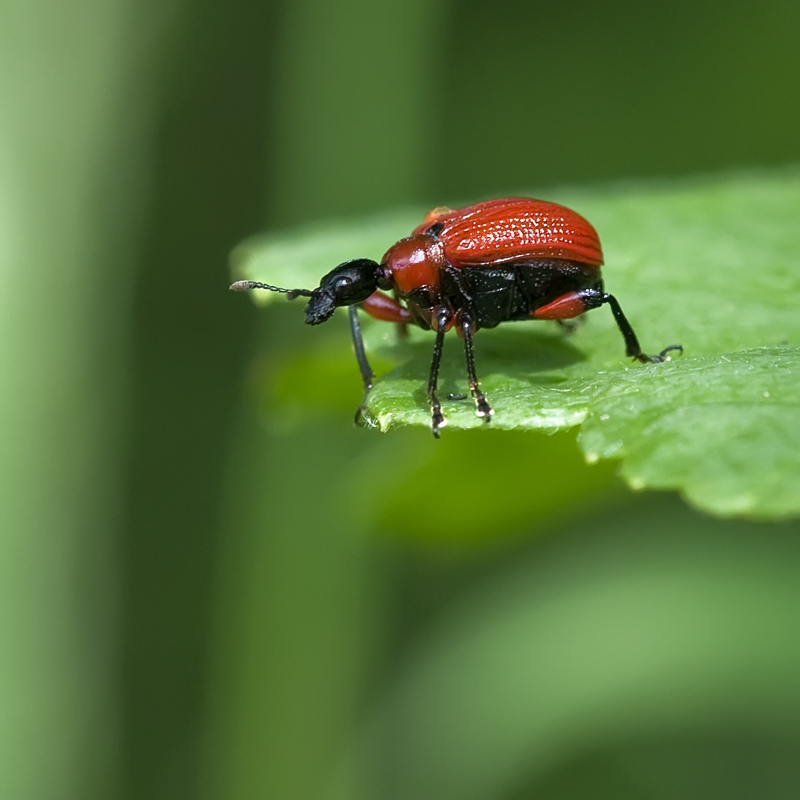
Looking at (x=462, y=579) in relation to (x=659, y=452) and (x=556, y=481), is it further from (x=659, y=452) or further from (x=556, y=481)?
Result: (x=659, y=452)

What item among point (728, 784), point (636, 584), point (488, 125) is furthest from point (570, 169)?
point (728, 784)

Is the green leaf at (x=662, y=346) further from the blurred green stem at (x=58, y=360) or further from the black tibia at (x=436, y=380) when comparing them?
the blurred green stem at (x=58, y=360)

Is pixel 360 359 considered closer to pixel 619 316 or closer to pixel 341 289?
pixel 341 289

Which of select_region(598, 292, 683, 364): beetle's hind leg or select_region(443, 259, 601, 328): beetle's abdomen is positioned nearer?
select_region(598, 292, 683, 364): beetle's hind leg

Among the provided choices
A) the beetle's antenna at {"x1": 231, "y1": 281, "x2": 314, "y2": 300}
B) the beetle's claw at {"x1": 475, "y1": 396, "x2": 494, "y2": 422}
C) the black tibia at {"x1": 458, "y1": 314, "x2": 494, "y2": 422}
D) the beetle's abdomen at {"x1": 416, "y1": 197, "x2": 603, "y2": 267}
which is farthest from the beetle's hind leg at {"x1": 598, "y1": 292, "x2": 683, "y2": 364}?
the beetle's antenna at {"x1": 231, "y1": 281, "x2": 314, "y2": 300}

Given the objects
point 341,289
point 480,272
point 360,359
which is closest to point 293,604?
point 360,359

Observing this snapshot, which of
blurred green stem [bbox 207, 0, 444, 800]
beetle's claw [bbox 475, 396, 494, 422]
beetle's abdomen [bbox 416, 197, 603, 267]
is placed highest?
beetle's abdomen [bbox 416, 197, 603, 267]

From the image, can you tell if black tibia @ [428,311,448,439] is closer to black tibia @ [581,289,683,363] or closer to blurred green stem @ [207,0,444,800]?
black tibia @ [581,289,683,363]
